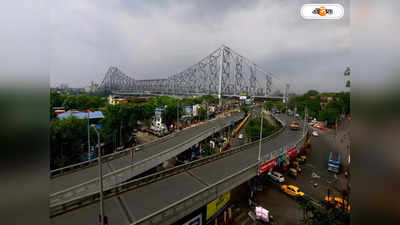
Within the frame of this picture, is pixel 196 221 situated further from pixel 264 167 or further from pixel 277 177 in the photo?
pixel 277 177

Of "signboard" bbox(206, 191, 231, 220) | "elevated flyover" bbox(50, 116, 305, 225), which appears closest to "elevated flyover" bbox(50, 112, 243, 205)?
"elevated flyover" bbox(50, 116, 305, 225)

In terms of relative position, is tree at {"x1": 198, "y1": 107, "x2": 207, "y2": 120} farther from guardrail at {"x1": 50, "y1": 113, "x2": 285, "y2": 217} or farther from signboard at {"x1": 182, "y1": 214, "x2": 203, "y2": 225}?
signboard at {"x1": 182, "y1": 214, "x2": 203, "y2": 225}

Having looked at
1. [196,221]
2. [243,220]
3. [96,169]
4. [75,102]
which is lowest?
[243,220]

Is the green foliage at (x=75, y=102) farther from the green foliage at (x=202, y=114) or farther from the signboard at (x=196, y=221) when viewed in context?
the signboard at (x=196, y=221)

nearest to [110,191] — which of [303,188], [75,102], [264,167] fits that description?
[264,167]

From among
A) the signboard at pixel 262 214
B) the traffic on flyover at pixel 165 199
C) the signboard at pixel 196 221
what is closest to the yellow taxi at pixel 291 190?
the signboard at pixel 262 214

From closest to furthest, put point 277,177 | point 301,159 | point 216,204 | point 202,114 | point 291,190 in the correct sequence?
point 216,204 < point 291,190 < point 277,177 < point 301,159 < point 202,114

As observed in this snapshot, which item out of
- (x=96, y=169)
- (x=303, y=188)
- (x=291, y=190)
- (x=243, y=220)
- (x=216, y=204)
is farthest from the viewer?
(x=303, y=188)
